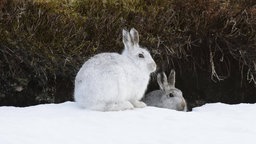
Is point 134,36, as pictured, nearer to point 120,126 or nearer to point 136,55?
point 136,55

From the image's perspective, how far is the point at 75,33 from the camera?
734cm

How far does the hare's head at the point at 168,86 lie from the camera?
7.67 metres

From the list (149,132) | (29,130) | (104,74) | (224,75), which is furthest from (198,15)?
(29,130)

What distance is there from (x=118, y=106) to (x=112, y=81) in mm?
262

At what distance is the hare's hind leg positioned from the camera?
626cm

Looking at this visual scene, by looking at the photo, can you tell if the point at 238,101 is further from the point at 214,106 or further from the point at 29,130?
the point at 29,130

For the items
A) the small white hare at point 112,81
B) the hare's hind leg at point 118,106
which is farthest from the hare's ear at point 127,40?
the hare's hind leg at point 118,106

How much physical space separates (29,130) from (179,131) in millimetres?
1380

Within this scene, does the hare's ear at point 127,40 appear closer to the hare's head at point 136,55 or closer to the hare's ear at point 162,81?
the hare's head at point 136,55

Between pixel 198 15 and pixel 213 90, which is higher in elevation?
pixel 198 15

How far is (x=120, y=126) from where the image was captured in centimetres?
573

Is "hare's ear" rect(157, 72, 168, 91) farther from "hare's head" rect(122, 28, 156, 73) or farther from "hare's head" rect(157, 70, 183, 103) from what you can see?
"hare's head" rect(122, 28, 156, 73)

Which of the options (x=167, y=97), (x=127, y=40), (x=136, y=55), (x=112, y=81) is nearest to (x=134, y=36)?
(x=127, y=40)

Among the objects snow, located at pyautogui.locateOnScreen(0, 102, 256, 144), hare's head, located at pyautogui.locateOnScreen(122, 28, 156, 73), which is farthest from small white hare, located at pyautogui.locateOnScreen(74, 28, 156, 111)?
snow, located at pyautogui.locateOnScreen(0, 102, 256, 144)
